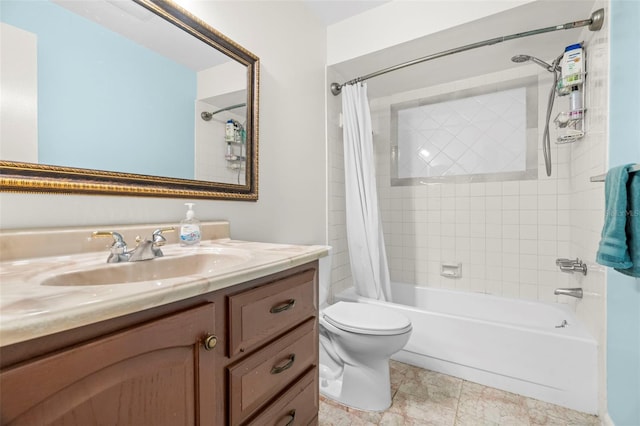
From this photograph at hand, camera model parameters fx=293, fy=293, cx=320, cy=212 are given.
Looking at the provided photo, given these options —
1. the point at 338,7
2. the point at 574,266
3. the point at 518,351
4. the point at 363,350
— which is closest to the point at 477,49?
the point at 338,7

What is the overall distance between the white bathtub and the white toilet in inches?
18.1

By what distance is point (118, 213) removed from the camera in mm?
1021

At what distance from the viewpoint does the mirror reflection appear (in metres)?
0.82

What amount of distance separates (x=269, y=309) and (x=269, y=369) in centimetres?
17

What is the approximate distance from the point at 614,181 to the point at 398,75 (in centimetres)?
172

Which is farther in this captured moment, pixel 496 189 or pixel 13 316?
pixel 496 189

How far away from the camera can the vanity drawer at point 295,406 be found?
0.82 meters

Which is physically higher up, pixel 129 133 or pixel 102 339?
pixel 129 133

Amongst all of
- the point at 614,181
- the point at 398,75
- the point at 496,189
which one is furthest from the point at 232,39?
the point at 496,189

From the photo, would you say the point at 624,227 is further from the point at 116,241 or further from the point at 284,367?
the point at 116,241

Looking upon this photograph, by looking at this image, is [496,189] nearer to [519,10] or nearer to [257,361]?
[519,10]

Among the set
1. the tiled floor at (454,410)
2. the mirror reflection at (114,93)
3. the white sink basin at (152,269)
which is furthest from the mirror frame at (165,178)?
the tiled floor at (454,410)

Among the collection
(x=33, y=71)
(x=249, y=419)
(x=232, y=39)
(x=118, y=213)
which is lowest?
(x=249, y=419)

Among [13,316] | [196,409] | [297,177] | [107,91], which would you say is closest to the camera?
[13,316]
